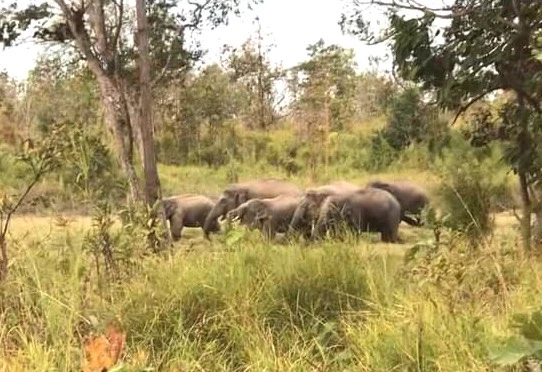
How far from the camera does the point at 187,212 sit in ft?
40.7

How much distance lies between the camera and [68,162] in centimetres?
483

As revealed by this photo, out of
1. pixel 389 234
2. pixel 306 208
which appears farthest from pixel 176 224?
pixel 389 234

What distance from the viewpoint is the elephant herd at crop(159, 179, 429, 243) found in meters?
10.7

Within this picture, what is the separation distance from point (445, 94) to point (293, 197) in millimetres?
6432

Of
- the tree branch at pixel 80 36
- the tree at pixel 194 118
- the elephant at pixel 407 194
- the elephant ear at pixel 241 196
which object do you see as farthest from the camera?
the tree at pixel 194 118

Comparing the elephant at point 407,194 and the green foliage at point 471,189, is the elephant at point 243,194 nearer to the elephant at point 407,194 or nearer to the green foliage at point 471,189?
the elephant at point 407,194

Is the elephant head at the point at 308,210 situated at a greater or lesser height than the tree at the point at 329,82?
lesser

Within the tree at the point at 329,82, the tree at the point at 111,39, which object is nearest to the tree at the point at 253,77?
the tree at the point at 329,82

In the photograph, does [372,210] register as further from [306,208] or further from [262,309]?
[262,309]

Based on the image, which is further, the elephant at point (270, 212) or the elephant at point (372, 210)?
the elephant at point (270, 212)

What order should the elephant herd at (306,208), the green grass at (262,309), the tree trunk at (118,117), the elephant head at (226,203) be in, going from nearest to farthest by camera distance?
the green grass at (262,309)
the tree trunk at (118,117)
the elephant herd at (306,208)
the elephant head at (226,203)

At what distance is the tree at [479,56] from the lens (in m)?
5.61

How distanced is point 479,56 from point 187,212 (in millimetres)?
7264

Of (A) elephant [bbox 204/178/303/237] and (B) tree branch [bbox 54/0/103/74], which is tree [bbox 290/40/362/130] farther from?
(B) tree branch [bbox 54/0/103/74]
